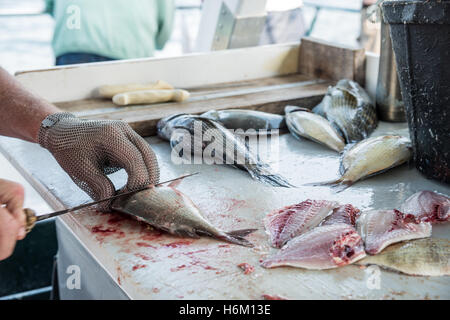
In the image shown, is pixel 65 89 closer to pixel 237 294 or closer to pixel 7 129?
pixel 7 129

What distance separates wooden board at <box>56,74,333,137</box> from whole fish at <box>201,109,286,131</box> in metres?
0.15

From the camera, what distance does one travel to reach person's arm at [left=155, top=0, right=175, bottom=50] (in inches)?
200

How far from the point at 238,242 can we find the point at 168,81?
6.45 ft

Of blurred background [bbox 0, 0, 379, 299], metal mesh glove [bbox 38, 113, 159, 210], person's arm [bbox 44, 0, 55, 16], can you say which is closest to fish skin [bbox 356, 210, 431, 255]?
metal mesh glove [bbox 38, 113, 159, 210]

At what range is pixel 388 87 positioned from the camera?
3105 mm

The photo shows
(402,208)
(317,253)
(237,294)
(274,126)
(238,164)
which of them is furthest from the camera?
(274,126)

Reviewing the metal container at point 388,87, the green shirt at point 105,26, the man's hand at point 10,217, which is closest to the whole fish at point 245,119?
the metal container at point 388,87

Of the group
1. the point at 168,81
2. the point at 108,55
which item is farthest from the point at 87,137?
the point at 108,55

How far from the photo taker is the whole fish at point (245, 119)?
9.28 ft

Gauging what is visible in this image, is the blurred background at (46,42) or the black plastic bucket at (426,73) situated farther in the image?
the blurred background at (46,42)

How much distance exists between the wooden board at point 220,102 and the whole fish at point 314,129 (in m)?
0.30

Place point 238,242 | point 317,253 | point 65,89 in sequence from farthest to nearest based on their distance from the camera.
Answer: point 65,89 → point 238,242 → point 317,253

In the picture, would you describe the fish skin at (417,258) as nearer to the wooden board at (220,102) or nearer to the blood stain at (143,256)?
the blood stain at (143,256)

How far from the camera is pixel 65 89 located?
3195mm
